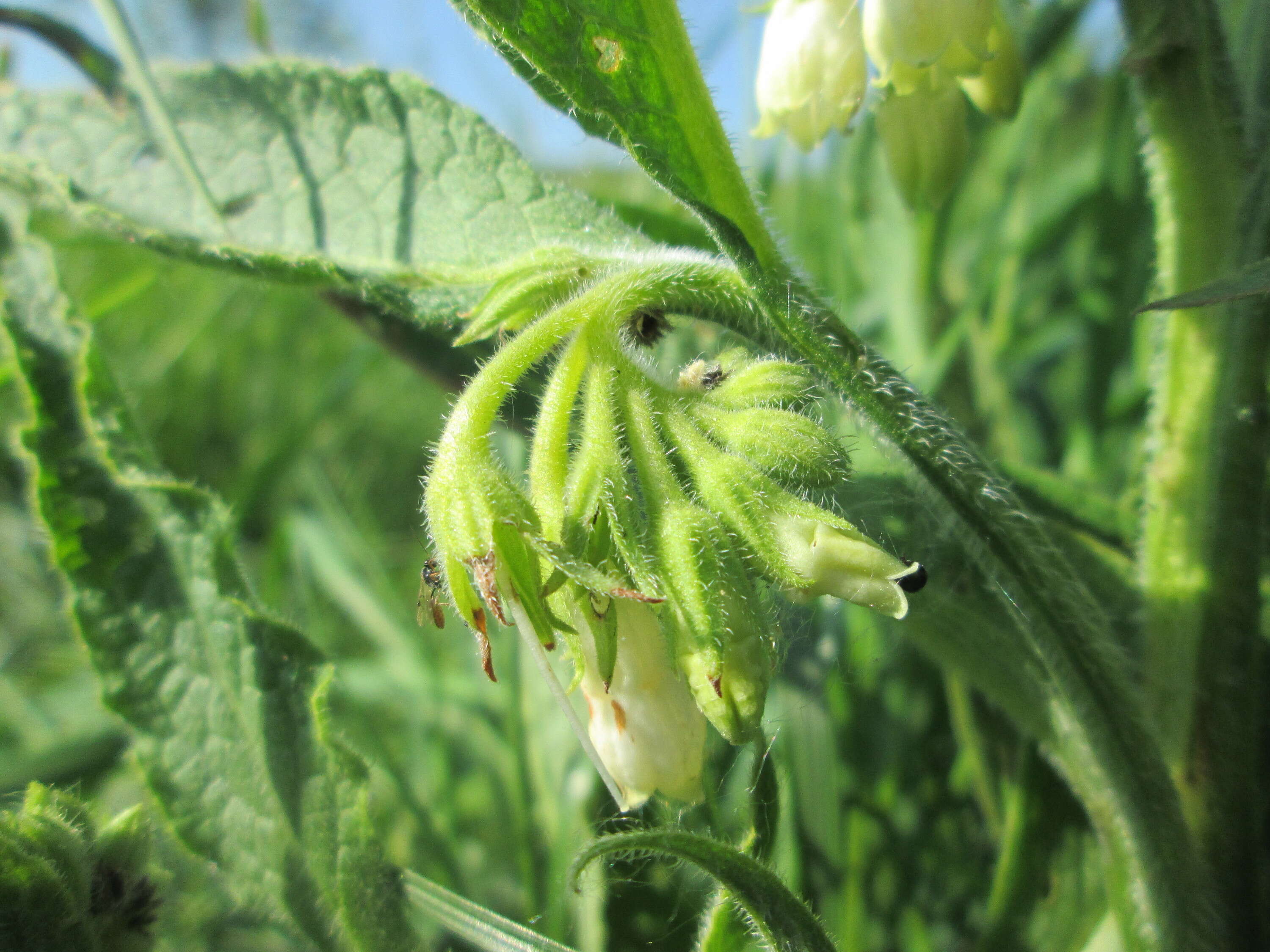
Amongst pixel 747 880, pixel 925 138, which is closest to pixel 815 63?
pixel 925 138

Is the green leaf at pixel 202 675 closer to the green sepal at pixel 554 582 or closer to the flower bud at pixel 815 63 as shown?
the green sepal at pixel 554 582

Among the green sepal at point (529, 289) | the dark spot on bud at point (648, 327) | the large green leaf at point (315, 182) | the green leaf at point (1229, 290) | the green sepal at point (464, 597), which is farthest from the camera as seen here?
the large green leaf at point (315, 182)

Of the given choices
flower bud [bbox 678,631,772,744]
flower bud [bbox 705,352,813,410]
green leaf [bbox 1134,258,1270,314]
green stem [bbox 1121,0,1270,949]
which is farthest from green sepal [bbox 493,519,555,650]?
green stem [bbox 1121,0,1270,949]

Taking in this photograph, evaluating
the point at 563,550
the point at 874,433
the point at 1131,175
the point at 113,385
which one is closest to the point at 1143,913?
the point at 874,433

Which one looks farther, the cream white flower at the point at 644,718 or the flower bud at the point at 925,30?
the flower bud at the point at 925,30

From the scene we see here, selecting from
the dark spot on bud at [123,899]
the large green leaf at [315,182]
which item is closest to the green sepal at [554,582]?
the large green leaf at [315,182]

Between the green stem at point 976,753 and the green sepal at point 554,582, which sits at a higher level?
the green stem at point 976,753
